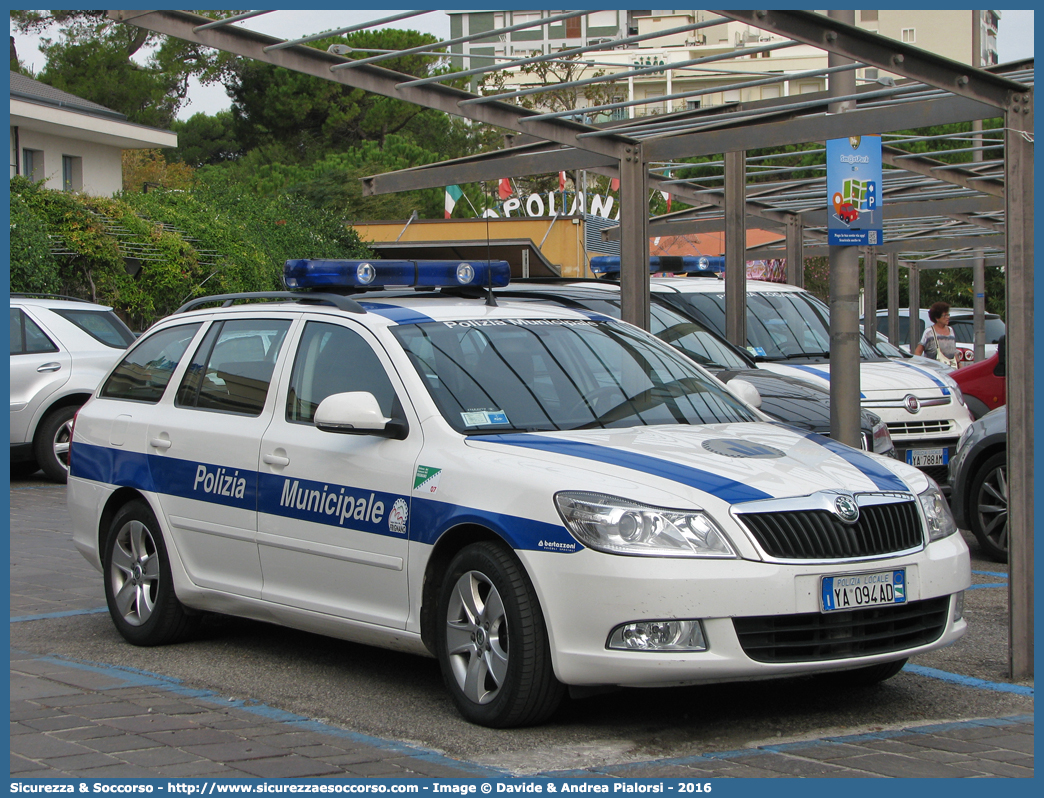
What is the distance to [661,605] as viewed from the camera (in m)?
4.73

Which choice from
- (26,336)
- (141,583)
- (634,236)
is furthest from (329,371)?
(26,336)

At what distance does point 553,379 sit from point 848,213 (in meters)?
2.38

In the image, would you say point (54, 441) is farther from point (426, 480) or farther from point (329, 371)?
point (426, 480)

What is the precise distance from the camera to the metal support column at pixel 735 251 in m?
11.6

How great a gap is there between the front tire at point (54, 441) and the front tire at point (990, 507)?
29.2 feet

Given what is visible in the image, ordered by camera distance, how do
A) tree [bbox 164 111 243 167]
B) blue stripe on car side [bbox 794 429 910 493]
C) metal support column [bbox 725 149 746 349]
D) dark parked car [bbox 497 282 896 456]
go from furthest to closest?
tree [bbox 164 111 243 167], metal support column [bbox 725 149 746 349], dark parked car [bbox 497 282 896 456], blue stripe on car side [bbox 794 429 910 493]

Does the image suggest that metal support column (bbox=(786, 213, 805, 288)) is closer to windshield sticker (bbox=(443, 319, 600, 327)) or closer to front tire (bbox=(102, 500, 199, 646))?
windshield sticker (bbox=(443, 319, 600, 327))

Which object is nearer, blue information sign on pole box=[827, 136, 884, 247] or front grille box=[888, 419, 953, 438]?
blue information sign on pole box=[827, 136, 884, 247]

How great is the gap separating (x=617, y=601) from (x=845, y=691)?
1.51 metres

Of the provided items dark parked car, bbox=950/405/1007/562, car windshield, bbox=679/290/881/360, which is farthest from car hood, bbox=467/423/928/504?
car windshield, bbox=679/290/881/360

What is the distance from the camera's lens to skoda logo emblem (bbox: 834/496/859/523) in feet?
16.3

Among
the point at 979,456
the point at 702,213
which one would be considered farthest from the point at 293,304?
the point at 702,213

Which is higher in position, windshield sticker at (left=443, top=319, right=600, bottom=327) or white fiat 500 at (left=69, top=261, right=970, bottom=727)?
windshield sticker at (left=443, top=319, right=600, bottom=327)

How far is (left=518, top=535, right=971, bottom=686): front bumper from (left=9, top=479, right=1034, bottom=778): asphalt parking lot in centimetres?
29
